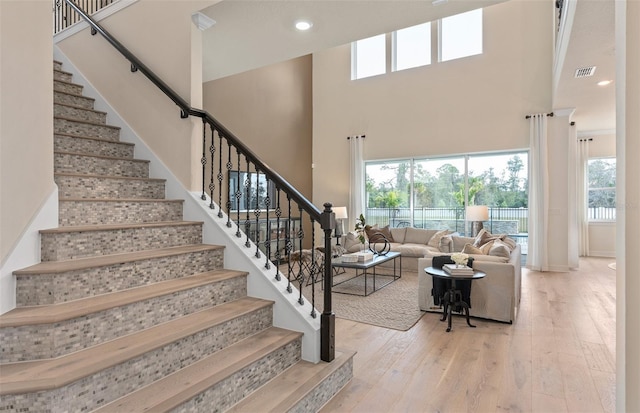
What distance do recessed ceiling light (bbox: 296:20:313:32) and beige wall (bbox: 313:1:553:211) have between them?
5043 mm

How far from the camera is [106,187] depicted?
2773mm

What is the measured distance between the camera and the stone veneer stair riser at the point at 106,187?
2561 millimetres

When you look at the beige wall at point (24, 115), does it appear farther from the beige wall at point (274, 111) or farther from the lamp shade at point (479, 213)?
the lamp shade at point (479, 213)

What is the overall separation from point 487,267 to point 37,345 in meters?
3.82

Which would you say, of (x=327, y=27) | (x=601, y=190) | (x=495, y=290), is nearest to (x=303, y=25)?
(x=327, y=27)

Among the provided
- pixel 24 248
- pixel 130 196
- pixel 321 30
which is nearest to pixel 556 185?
pixel 321 30

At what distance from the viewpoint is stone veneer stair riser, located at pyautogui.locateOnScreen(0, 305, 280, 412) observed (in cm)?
133

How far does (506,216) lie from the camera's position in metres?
7.33

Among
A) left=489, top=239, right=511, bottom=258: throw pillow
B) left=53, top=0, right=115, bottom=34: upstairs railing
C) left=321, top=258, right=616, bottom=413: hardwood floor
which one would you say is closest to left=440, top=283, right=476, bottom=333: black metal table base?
left=321, top=258, right=616, bottom=413: hardwood floor

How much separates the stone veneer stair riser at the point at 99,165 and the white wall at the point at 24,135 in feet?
2.30

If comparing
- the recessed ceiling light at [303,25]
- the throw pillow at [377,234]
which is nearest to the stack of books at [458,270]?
the recessed ceiling light at [303,25]

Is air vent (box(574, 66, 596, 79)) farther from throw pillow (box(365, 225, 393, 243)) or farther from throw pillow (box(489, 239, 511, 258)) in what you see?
throw pillow (box(365, 225, 393, 243))

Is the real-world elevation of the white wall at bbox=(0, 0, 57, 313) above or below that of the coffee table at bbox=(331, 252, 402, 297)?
above

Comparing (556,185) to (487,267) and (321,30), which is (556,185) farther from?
(321,30)
